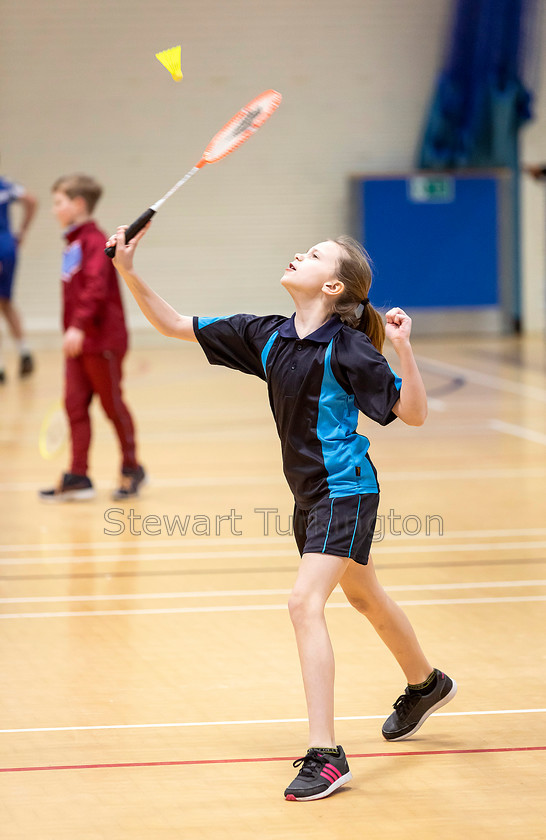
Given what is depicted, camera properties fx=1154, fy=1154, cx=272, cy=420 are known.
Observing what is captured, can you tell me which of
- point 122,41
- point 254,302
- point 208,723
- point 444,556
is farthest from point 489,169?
point 208,723

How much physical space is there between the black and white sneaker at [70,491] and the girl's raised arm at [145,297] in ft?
10.4

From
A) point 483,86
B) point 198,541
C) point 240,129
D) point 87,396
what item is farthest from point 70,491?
point 483,86

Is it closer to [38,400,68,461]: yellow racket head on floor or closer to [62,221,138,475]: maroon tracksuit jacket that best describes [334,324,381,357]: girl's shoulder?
[62,221,138,475]: maroon tracksuit jacket

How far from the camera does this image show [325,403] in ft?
9.61

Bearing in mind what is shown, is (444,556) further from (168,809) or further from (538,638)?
(168,809)

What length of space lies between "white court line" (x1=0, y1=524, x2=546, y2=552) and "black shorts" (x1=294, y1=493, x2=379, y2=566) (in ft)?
7.83

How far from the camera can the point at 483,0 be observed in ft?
44.8

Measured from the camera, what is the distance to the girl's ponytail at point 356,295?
3.03m

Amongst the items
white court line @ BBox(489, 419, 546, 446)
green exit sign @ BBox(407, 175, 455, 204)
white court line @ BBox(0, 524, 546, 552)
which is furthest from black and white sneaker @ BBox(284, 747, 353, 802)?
green exit sign @ BBox(407, 175, 455, 204)

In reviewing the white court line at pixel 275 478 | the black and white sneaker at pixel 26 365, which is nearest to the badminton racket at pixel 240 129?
the white court line at pixel 275 478

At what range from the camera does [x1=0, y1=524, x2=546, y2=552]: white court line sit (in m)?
5.25

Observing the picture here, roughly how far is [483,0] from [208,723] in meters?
12.2

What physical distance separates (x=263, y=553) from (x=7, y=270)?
6.86 m

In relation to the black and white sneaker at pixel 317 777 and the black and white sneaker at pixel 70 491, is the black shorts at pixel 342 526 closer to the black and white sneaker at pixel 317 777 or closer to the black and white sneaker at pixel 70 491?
the black and white sneaker at pixel 317 777
